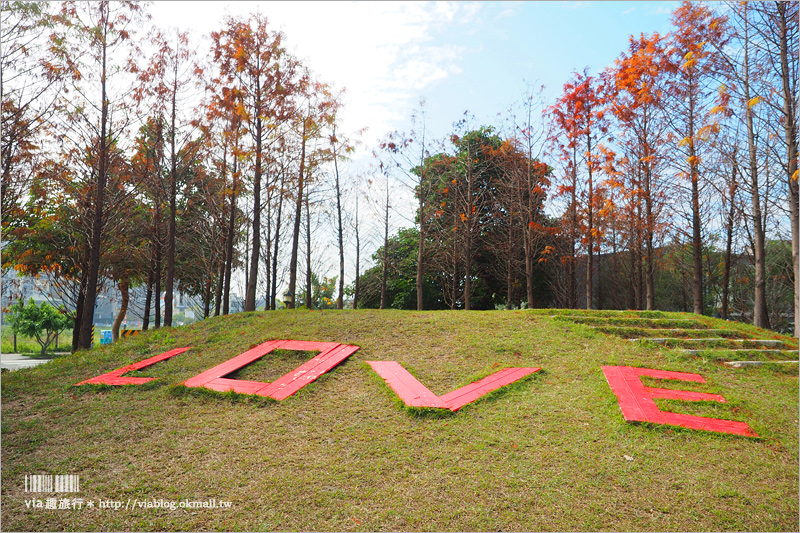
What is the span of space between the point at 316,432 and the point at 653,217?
1306 cm

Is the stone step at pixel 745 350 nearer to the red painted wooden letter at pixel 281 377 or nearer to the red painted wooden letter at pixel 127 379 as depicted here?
the red painted wooden letter at pixel 281 377

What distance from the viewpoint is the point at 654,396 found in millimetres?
6090

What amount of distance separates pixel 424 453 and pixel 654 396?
3475mm

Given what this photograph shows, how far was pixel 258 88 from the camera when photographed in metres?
13.6

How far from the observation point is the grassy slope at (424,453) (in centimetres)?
384

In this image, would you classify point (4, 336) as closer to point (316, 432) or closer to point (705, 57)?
point (316, 432)

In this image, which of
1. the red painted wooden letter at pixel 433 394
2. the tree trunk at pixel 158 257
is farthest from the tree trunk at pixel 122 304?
the red painted wooden letter at pixel 433 394

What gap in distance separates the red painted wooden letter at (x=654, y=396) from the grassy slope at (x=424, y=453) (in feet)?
0.45

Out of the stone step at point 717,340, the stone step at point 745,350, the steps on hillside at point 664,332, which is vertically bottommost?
the stone step at point 745,350

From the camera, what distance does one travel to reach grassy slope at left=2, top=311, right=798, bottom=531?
12.6 feet

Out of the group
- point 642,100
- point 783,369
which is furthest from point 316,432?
point 642,100

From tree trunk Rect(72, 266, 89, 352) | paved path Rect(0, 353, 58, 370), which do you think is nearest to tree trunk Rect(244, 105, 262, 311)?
tree trunk Rect(72, 266, 89, 352)

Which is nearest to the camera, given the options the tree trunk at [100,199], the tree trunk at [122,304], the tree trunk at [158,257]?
the tree trunk at [100,199]

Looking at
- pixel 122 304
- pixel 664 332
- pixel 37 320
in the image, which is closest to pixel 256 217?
pixel 664 332
